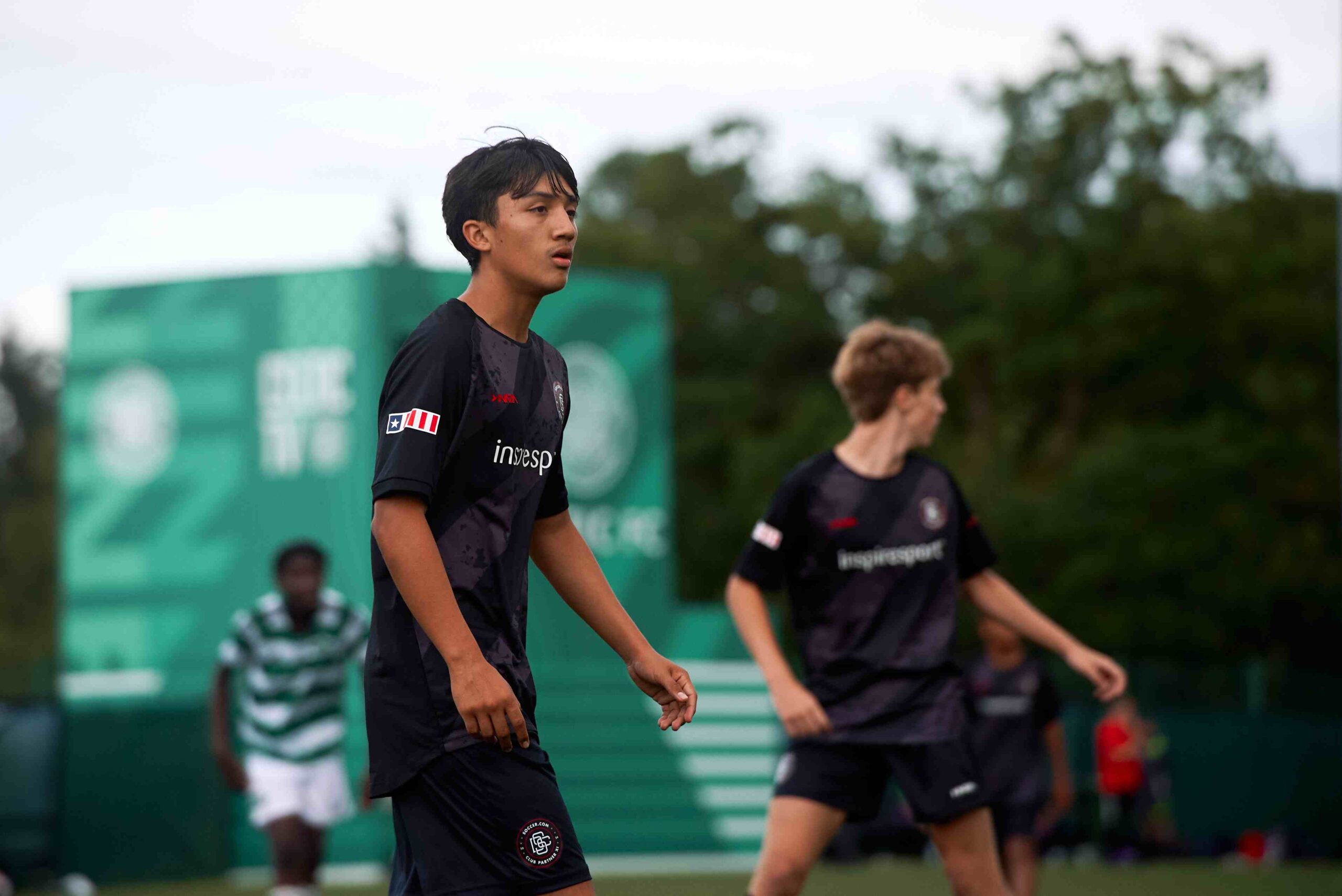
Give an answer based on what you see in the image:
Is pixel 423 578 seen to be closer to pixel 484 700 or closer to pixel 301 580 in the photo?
pixel 484 700

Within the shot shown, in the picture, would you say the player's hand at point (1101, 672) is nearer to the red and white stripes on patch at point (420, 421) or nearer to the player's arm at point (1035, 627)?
the player's arm at point (1035, 627)

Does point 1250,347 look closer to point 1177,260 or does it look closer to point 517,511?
point 1177,260

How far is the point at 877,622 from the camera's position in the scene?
20.7 feet

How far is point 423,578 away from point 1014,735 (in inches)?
304

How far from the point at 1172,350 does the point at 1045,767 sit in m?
20.8

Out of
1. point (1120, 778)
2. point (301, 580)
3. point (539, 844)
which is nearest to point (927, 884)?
point (1120, 778)

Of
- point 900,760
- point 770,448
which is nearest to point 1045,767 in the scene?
point 900,760

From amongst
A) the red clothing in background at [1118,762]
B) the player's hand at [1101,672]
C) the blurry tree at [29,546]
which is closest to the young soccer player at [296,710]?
the player's hand at [1101,672]

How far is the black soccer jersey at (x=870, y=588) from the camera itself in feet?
20.5

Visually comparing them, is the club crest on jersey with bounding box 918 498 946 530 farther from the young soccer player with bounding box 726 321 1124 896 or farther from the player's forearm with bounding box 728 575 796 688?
the player's forearm with bounding box 728 575 796 688

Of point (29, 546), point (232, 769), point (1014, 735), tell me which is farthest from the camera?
point (29, 546)

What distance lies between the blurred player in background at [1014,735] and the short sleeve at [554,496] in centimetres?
625

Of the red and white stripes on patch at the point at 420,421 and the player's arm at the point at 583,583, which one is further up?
the red and white stripes on patch at the point at 420,421

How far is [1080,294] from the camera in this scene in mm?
40594
